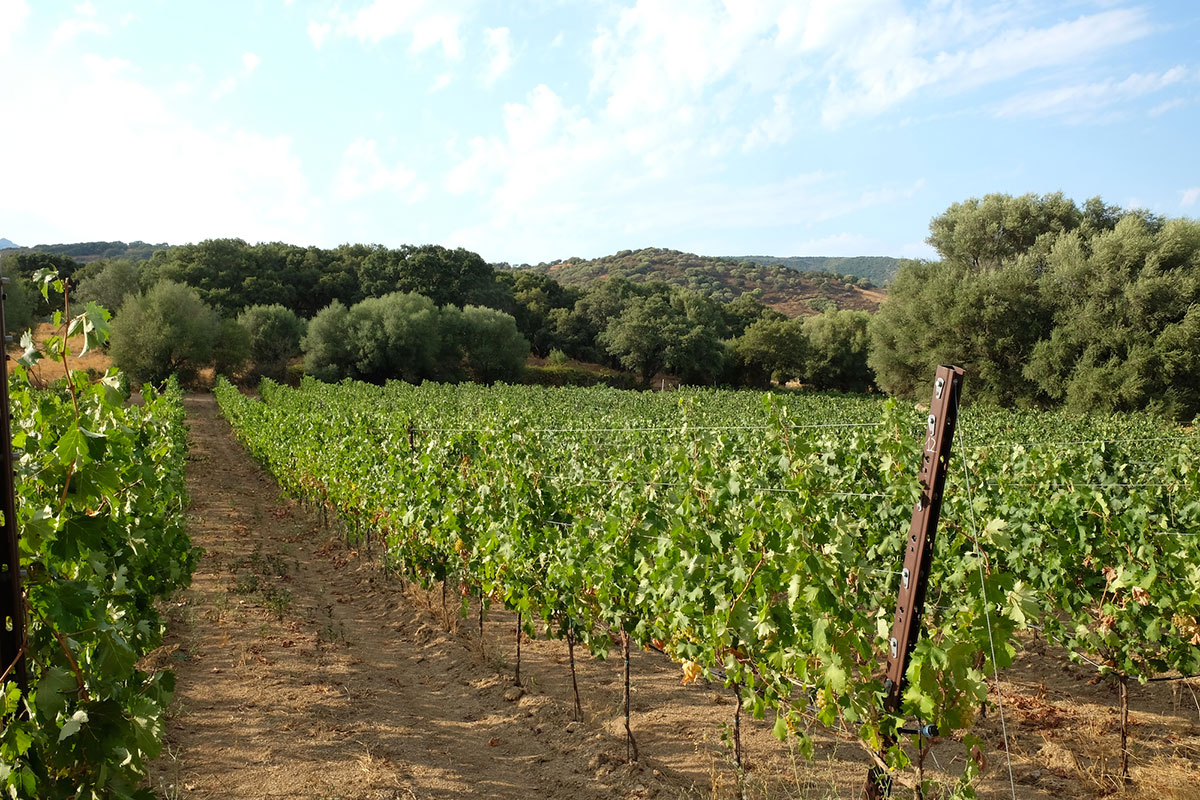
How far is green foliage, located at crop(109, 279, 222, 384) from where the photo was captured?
1554 inches

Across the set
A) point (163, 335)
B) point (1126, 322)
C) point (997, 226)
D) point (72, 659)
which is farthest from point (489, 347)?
point (72, 659)

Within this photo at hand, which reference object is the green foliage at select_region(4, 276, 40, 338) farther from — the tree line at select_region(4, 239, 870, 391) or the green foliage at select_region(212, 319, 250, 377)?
the green foliage at select_region(212, 319, 250, 377)

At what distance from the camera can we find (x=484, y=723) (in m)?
5.56

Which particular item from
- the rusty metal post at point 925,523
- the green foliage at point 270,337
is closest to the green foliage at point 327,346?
the green foliage at point 270,337

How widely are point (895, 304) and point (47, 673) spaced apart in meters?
33.6

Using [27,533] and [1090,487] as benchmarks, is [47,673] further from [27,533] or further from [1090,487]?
[1090,487]

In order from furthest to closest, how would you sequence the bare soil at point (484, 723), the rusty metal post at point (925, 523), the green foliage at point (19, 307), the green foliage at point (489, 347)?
the green foliage at point (489, 347)
the green foliage at point (19, 307)
the bare soil at point (484, 723)
the rusty metal post at point (925, 523)

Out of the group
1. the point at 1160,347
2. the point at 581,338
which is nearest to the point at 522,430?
the point at 1160,347

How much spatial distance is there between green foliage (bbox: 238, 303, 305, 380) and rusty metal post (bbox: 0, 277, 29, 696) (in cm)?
4668

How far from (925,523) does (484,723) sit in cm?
379

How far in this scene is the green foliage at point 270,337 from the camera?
149 ft

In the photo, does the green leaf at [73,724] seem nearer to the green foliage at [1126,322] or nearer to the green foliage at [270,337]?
the green foliage at [1126,322]

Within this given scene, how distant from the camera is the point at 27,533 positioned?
7.88 ft

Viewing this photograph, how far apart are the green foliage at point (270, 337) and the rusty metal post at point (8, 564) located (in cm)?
4668
